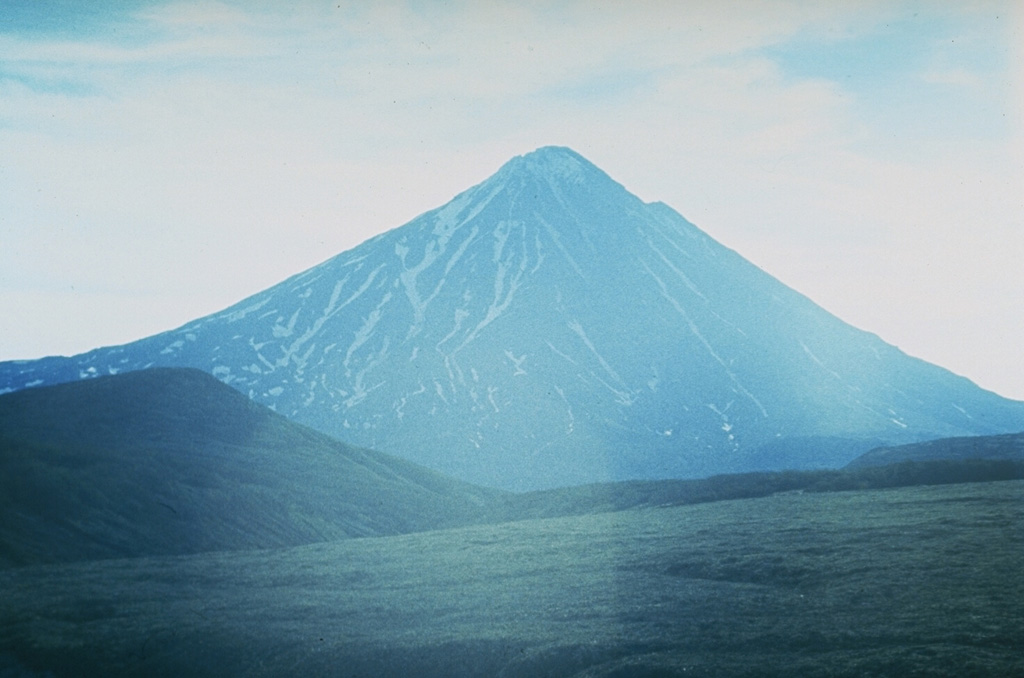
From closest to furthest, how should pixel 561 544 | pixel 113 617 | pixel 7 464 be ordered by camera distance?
pixel 113 617 < pixel 561 544 < pixel 7 464

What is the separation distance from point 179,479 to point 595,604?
64.2 meters

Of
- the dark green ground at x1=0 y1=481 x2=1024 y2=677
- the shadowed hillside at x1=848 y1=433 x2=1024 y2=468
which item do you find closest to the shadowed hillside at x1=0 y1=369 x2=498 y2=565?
the dark green ground at x1=0 y1=481 x2=1024 y2=677

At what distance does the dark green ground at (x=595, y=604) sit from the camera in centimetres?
5034

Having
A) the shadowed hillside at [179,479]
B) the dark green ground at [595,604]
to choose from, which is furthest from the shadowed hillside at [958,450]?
the shadowed hillside at [179,479]

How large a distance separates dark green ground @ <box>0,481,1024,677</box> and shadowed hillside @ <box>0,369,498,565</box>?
926 centimetres

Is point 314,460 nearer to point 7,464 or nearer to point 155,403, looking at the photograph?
point 155,403

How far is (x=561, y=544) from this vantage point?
89.8 m

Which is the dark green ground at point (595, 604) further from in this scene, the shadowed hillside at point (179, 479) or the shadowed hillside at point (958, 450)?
the shadowed hillside at point (958, 450)

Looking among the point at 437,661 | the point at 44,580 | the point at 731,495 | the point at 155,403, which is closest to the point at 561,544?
the point at 731,495

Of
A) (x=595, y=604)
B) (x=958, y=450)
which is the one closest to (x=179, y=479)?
(x=595, y=604)

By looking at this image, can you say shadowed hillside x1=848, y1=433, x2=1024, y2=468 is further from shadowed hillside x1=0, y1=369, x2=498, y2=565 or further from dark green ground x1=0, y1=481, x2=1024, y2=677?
shadowed hillside x1=0, y1=369, x2=498, y2=565

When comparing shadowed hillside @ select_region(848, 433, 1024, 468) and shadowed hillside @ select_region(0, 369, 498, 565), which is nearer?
shadowed hillside @ select_region(0, 369, 498, 565)

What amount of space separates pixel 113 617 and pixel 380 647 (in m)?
22.3

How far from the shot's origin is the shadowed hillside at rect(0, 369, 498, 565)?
310 feet
